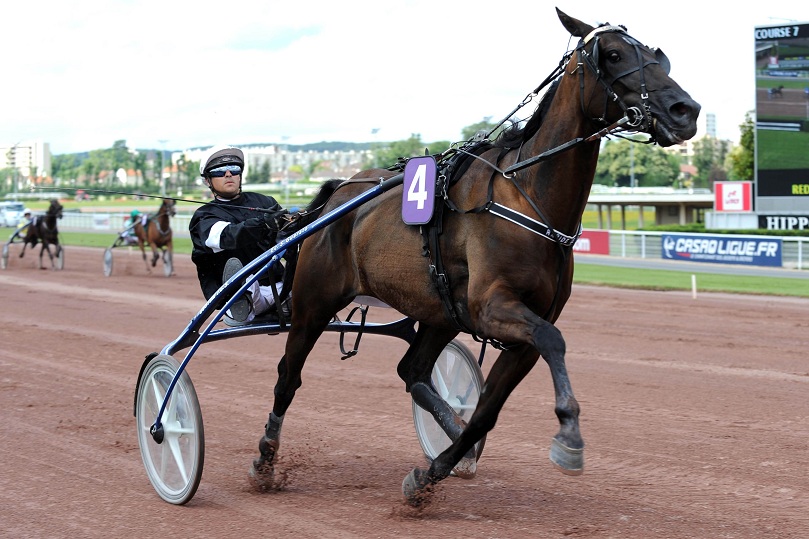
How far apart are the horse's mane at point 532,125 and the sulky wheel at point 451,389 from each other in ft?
4.65

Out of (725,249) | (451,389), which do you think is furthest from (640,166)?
(451,389)

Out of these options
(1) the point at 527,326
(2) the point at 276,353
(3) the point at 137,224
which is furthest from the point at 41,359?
(3) the point at 137,224

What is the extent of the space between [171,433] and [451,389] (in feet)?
4.99

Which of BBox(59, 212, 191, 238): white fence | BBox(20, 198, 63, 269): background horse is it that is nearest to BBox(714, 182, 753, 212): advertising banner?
BBox(59, 212, 191, 238): white fence

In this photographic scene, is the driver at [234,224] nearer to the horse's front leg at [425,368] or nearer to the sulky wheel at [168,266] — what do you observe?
the horse's front leg at [425,368]

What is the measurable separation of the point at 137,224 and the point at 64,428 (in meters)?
14.9

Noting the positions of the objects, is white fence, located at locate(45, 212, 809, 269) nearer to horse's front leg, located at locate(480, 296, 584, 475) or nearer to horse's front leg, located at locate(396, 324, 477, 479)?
horse's front leg, located at locate(396, 324, 477, 479)

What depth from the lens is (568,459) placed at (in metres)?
3.46

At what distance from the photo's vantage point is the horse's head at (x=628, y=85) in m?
3.49

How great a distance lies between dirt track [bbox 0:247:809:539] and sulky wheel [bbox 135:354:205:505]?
11 centimetres

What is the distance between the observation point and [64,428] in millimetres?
6082

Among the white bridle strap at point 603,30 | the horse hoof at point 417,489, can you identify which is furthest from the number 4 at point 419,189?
the horse hoof at point 417,489

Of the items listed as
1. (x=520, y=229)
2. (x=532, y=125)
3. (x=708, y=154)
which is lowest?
(x=520, y=229)

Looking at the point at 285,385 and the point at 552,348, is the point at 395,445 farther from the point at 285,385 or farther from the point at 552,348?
the point at 552,348
